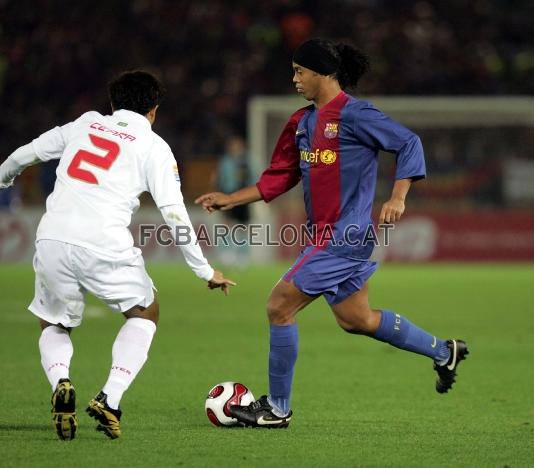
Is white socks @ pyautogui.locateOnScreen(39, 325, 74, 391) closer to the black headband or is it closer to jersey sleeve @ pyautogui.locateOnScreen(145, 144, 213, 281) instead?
jersey sleeve @ pyautogui.locateOnScreen(145, 144, 213, 281)

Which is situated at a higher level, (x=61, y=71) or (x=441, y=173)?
(x=61, y=71)

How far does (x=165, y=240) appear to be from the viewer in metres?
22.6

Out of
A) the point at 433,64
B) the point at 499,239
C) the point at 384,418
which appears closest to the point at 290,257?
the point at 499,239

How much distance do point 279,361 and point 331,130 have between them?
1.33 m

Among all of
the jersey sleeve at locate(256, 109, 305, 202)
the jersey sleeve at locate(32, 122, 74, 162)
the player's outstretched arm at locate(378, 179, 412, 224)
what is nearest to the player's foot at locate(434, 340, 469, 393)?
the player's outstretched arm at locate(378, 179, 412, 224)

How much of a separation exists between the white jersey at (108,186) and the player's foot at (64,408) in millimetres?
702

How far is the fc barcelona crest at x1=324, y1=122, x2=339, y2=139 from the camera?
6523 millimetres

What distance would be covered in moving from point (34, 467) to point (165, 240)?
17444mm

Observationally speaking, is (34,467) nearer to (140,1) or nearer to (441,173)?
(441,173)

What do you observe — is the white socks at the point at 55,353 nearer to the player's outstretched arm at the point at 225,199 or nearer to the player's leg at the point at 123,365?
the player's leg at the point at 123,365

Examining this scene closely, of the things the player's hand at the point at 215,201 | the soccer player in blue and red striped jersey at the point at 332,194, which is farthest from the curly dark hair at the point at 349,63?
the player's hand at the point at 215,201

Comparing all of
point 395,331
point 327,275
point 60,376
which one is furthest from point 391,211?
point 60,376

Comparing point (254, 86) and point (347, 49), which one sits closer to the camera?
point (347, 49)

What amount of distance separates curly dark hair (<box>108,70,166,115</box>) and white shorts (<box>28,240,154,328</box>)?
772mm
